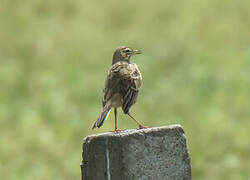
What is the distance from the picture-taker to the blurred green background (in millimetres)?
15352

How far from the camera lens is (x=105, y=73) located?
2006 centimetres

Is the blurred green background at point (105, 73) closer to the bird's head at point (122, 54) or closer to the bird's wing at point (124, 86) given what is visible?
the bird's head at point (122, 54)

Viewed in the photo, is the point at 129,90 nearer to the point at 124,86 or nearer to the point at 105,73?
the point at 124,86

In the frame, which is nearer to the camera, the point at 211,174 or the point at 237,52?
the point at 211,174

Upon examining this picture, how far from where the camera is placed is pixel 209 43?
76.3ft

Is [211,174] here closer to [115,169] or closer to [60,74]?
[60,74]

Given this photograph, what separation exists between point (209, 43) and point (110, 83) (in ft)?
55.6

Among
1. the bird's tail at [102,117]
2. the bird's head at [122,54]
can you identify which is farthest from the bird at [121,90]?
the bird's head at [122,54]

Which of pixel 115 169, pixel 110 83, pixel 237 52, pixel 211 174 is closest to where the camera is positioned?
pixel 115 169

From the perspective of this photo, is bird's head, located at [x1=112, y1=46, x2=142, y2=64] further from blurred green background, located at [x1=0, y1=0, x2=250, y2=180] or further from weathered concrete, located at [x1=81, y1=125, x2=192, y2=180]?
blurred green background, located at [x1=0, y1=0, x2=250, y2=180]

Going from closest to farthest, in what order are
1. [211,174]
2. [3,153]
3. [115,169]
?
[115,169]
[211,174]
[3,153]

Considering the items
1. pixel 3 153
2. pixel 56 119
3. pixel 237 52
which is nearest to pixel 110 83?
pixel 3 153

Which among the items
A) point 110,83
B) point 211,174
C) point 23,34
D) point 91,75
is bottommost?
point 211,174

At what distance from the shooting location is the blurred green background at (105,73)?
15352 millimetres
